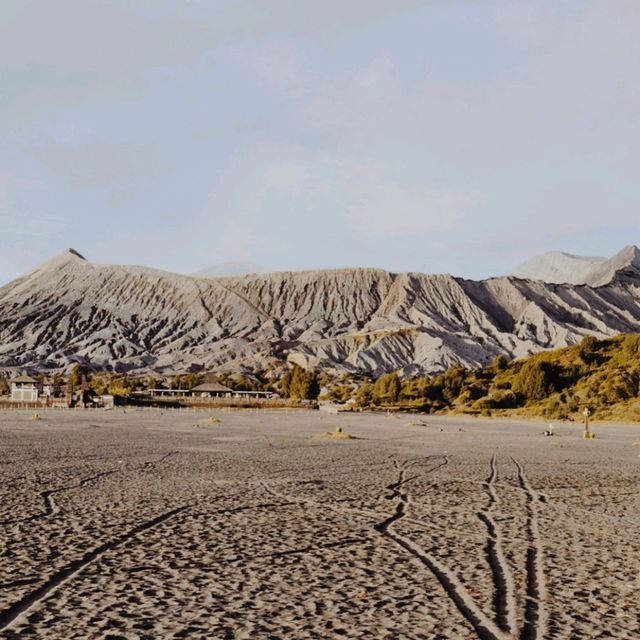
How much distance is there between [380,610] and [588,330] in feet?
506

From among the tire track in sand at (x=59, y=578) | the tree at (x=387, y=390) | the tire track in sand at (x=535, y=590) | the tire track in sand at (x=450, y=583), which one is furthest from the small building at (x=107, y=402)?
the tire track in sand at (x=535, y=590)

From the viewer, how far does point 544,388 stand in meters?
64.4

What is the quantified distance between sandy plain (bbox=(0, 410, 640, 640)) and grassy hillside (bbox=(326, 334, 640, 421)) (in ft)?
137

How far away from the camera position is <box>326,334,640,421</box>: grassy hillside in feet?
183

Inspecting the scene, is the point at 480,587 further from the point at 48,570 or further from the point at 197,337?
the point at 197,337

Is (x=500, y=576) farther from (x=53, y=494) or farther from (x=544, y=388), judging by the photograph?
(x=544, y=388)

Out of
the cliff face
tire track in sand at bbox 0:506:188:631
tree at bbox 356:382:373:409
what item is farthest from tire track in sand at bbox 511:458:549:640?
the cliff face

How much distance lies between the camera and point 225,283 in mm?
177750

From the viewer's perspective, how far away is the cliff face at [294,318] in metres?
138

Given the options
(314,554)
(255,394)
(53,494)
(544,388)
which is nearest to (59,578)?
(314,554)

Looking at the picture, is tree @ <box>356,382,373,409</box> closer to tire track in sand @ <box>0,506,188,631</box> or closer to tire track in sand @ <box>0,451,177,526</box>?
tire track in sand @ <box>0,451,177,526</box>

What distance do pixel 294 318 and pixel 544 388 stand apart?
4079 inches

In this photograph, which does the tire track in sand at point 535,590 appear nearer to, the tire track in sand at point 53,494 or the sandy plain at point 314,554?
the sandy plain at point 314,554

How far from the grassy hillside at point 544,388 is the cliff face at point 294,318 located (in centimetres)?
4276
